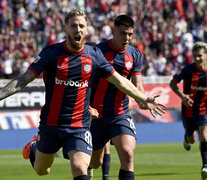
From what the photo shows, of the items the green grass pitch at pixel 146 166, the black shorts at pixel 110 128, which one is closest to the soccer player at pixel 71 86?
the black shorts at pixel 110 128

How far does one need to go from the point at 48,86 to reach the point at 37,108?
12610mm

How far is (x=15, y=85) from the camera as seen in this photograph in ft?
22.3

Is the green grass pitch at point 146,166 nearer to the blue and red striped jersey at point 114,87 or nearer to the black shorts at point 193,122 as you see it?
the black shorts at point 193,122

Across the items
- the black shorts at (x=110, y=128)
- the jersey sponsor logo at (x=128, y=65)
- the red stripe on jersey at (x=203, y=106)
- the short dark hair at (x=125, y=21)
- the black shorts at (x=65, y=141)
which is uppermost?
the short dark hair at (x=125, y=21)

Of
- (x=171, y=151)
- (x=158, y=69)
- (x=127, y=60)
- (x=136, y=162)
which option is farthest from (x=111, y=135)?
(x=158, y=69)

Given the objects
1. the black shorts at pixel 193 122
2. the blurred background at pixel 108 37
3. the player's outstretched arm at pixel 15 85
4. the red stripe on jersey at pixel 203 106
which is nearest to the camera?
the player's outstretched arm at pixel 15 85

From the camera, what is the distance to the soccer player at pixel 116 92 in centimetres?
860

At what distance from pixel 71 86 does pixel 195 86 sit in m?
5.20

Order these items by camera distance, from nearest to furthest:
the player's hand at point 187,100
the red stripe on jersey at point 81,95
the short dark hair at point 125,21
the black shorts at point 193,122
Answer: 1. the red stripe on jersey at point 81,95
2. the short dark hair at point 125,21
3. the player's hand at point 187,100
4. the black shorts at point 193,122

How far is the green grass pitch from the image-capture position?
38.7ft

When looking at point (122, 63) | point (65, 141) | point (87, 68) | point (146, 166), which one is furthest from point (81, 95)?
point (146, 166)

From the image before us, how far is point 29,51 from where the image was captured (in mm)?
23938

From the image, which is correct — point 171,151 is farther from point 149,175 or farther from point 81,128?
point 81,128

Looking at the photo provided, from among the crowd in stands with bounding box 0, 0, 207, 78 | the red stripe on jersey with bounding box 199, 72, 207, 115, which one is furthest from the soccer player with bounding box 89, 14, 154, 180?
the crowd in stands with bounding box 0, 0, 207, 78
